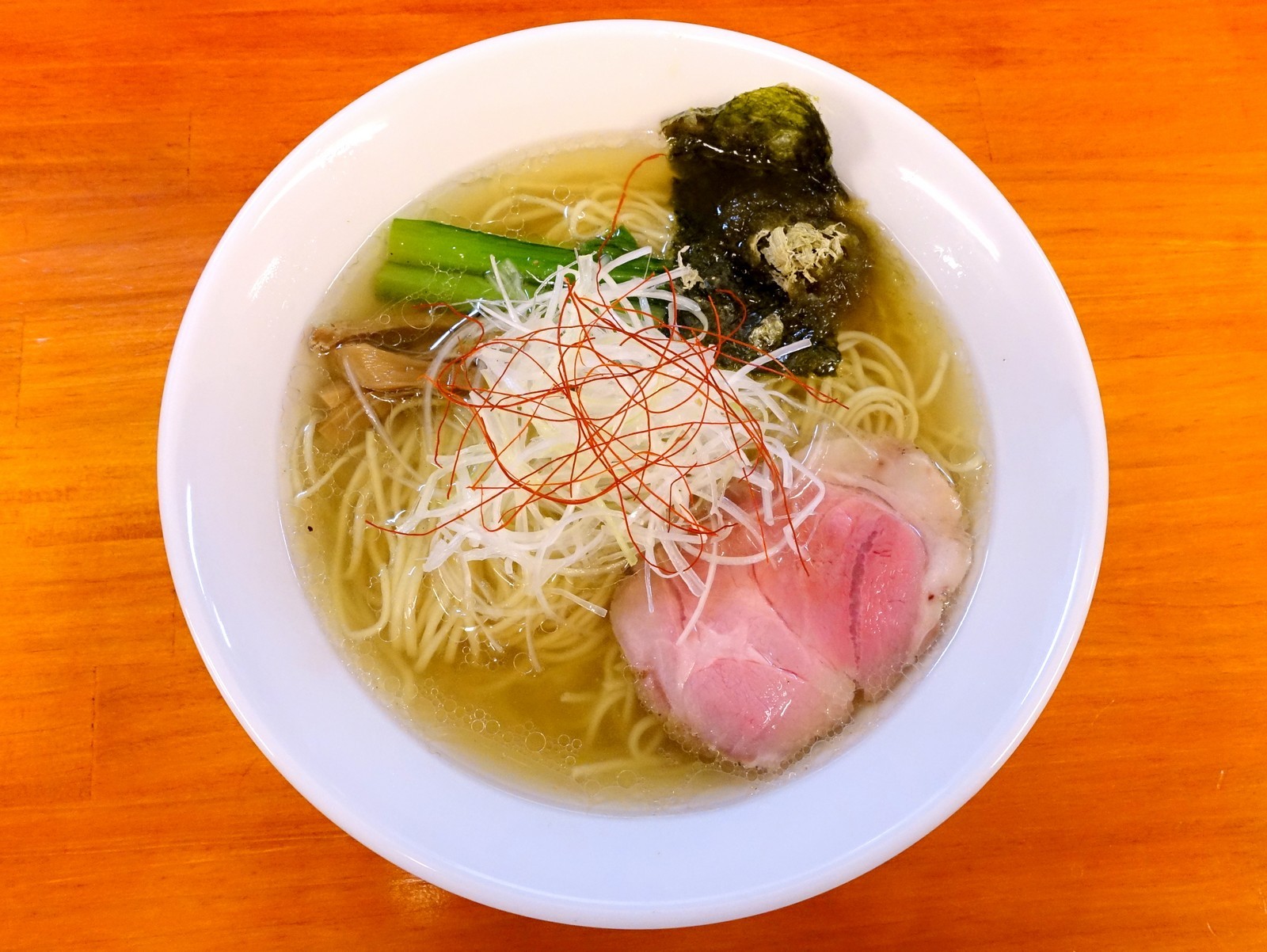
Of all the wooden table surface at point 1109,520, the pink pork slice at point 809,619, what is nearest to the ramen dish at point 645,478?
the pink pork slice at point 809,619

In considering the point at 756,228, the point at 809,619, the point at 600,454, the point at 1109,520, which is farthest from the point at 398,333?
the point at 1109,520

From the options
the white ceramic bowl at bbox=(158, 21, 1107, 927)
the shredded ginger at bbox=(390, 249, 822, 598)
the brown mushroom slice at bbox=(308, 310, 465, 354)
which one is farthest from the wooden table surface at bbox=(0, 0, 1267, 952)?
the shredded ginger at bbox=(390, 249, 822, 598)

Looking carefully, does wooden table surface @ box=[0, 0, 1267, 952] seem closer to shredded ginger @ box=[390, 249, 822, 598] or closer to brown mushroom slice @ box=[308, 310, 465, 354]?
brown mushroom slice @ box=[308, 310, 465, 354]

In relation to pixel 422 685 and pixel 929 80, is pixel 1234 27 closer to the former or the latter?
pixel 929 80

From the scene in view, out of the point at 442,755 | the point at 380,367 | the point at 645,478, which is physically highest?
the point at 380,367

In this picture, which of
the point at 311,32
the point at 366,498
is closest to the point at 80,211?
the point at 311,32

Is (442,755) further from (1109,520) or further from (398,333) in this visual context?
(1109,520)

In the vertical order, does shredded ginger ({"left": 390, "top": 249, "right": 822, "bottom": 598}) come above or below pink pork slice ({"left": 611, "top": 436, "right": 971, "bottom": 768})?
above

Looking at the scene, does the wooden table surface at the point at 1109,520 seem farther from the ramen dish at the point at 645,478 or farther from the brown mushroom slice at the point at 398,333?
the brown mushroom slice at the point at 398,333
